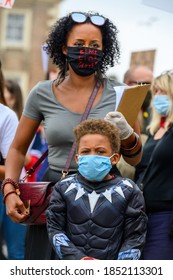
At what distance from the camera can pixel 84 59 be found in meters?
5.85

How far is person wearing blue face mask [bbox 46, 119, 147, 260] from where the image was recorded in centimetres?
526

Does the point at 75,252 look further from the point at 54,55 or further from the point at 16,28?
the point at 16,28

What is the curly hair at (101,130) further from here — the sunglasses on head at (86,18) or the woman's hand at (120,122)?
the sunglasses on head at (86,18)

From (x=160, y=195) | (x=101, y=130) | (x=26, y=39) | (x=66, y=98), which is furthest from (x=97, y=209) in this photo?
(x=26, y=39)

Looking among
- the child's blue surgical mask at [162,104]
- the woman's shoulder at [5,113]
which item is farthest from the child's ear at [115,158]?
the child's blue surgical mask at [162,104]

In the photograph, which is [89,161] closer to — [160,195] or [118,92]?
[118,92]

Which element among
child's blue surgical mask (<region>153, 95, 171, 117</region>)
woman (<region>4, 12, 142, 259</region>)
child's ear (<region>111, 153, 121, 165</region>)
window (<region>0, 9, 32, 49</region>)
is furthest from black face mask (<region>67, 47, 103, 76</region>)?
window (<region>0, 9, 32, 49</region>)

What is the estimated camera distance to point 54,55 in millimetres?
6238

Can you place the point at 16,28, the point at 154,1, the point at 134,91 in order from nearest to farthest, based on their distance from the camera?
the point at 134,91 < the point at 154,1 < the point at 16,28

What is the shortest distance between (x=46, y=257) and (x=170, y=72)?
6.71 ft

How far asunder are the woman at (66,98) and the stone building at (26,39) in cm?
3830

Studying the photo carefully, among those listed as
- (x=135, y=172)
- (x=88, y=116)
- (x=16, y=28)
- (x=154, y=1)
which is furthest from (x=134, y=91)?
(x=16, y=28)

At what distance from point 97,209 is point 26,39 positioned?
135ft

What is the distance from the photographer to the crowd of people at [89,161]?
528 cm
